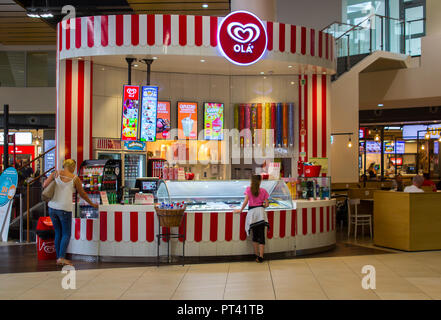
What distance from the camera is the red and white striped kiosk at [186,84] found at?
7555mm

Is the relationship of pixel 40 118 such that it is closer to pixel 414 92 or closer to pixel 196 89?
pixel 196 89

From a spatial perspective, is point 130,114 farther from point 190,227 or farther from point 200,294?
point 200,294

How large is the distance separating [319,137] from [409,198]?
7.90 feet

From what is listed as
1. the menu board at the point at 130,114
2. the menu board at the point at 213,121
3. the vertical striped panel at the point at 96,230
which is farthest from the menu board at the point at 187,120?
the vertical striped panel at the point at 96,230

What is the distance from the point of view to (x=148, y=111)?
878cm

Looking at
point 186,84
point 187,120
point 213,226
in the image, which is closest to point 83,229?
point 213,226

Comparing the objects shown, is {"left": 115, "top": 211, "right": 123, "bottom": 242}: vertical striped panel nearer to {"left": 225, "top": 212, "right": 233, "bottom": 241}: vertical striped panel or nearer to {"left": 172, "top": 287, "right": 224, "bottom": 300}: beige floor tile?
{"left": 225, "top": 212, "right": 233, "bottom": 241}: vertical striped panel

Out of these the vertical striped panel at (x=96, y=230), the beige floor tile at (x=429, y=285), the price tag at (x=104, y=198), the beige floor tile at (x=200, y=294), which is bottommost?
the beige floor tile at (x=429, y=285)

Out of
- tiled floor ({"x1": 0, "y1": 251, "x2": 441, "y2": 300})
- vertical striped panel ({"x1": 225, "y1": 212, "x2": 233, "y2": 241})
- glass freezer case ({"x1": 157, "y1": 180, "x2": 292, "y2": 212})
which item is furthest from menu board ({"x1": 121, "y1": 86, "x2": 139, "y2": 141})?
tiled floor ({"x1": 0, "y1": 251, "x2": 441, "y2": 300})

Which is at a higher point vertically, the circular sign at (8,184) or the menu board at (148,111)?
the menu board at (148,111)

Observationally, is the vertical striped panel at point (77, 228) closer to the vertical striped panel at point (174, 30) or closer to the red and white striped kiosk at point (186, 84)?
the red and white striped kiosk at point (186, 84)

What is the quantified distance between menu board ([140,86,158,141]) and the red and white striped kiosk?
2.15ft

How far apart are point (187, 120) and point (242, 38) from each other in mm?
2441

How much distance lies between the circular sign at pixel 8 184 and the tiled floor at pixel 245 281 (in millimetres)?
3260
